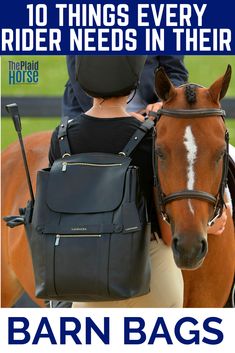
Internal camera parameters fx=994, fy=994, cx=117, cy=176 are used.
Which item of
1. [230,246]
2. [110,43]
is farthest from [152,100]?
[230,246]

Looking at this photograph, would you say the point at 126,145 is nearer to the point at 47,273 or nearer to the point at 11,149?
the point at 47,273

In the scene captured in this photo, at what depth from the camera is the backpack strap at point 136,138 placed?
154 inches

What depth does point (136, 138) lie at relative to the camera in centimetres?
393

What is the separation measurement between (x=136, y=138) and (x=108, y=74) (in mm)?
314

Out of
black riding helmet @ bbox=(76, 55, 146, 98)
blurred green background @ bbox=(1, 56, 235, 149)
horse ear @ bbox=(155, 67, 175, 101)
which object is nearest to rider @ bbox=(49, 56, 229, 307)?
black riding helmet @ bbox=(76, 55, 146, 98)

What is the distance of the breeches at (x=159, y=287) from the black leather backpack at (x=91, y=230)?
0.57 ft

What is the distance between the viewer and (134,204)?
3.80m

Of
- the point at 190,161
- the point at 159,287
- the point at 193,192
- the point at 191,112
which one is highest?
the point at 191,112

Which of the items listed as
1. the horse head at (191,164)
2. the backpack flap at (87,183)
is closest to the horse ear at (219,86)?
the horse head at (191,164)

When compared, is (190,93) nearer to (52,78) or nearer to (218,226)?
(218,226)

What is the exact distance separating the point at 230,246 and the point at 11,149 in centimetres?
211

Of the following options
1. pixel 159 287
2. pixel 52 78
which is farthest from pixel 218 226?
pixel 52 78

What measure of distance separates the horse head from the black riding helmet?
13 centimetres

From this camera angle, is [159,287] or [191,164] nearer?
[191,164]
